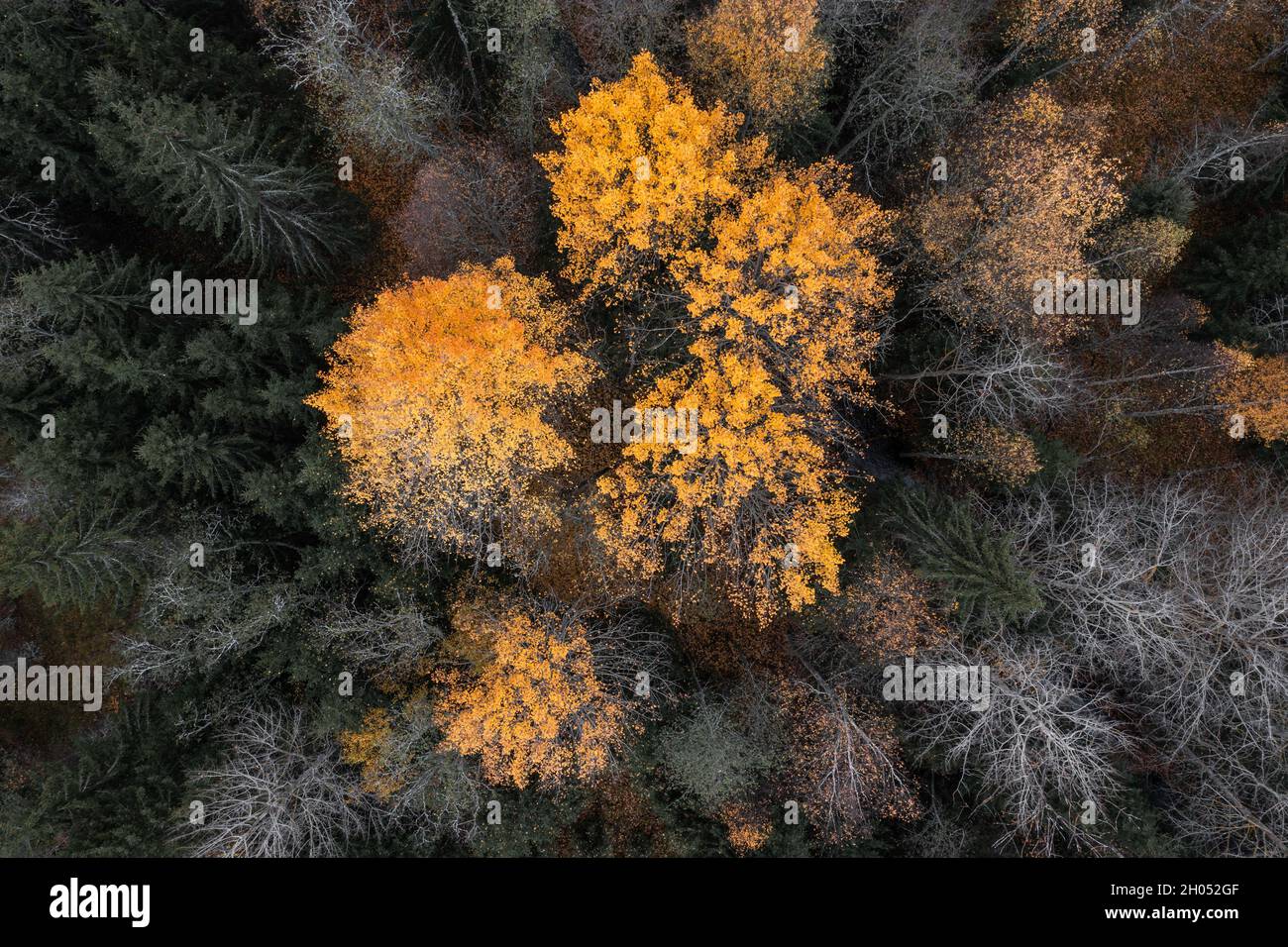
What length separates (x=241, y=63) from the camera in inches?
742

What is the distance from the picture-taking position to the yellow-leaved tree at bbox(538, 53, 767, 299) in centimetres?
1734

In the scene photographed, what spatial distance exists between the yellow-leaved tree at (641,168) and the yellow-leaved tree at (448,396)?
91.2 inches

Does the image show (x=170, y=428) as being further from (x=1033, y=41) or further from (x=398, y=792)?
(x=1033, y=41)

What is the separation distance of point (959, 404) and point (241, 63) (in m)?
22.4

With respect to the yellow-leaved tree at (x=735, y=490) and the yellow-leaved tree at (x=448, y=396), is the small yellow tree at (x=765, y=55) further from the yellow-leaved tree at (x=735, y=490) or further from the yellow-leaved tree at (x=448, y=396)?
the yellow-leaved tree at (x=448, y=396)

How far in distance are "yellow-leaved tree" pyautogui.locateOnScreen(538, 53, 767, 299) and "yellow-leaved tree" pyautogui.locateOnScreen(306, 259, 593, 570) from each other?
2317 mm

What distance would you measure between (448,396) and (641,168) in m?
7.59

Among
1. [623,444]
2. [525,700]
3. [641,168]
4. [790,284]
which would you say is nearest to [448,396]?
[623,444]

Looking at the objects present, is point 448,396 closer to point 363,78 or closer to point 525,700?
point 525,700

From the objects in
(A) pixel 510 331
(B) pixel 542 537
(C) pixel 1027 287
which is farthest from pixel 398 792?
(C) pixel 1027 287

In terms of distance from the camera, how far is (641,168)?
683 inches

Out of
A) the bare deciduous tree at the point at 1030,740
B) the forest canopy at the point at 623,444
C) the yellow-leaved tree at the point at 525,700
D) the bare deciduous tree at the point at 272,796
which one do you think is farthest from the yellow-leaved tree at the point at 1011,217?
the bare deciduous tree at the point at 272,796

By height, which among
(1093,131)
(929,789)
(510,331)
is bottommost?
(929,789)

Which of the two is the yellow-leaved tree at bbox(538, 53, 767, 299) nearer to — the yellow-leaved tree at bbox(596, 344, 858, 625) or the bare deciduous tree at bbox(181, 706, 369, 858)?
the yellow-leaved tree at bbox(596, 344, 858, 625)
